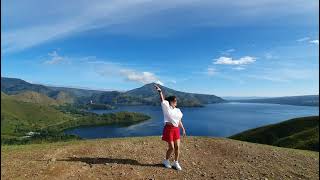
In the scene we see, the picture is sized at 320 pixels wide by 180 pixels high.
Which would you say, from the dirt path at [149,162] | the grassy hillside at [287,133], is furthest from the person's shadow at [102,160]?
the grassy hillside at [287,133]

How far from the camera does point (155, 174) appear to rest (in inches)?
597

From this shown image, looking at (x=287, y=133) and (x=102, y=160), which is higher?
(x=102, y=160)

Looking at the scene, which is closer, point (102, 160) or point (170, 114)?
point (170, 114)

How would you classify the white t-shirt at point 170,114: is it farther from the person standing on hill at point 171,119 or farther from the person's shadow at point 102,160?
the person's shadow at point 102,160

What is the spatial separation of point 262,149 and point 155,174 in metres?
9.39

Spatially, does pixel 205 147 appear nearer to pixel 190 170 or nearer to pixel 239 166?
pixel 239 166

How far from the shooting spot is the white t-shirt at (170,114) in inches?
591

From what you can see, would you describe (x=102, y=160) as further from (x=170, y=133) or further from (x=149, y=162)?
(x=170, y=133)

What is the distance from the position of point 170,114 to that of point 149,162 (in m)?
3.25

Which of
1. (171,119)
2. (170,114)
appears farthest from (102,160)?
(170,114)

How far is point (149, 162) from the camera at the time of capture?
17047mm

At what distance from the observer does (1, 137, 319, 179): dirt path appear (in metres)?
15.0

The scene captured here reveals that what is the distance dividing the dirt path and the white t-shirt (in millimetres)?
2269

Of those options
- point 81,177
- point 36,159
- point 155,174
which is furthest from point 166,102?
point 36,159
